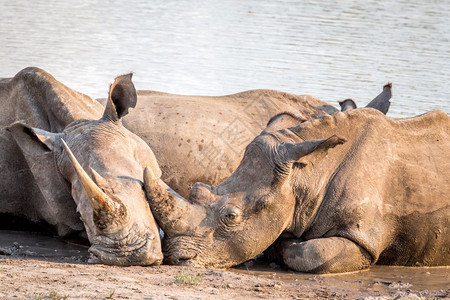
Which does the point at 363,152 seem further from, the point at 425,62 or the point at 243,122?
the point at 425,62

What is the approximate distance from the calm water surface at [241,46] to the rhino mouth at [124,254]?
704 centimetres

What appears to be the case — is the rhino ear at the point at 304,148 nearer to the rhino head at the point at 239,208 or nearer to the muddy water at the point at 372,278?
the rhino head at the point at 239,208

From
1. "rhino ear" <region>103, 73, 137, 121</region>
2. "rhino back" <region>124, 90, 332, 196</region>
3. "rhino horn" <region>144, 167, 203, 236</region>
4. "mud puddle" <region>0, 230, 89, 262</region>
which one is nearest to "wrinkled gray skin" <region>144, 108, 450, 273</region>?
"rhino horn" <region>144, 167, 203, 236</region>

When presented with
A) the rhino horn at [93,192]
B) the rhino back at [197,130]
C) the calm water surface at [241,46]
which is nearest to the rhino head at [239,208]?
the rhino horn at [93,192]

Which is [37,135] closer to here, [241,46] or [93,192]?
[93,192]

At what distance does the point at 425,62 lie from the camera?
19688mm

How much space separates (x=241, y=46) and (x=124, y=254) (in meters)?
12.9

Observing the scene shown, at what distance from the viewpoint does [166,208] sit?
9.04 meters

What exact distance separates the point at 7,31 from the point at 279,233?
12.9 meters

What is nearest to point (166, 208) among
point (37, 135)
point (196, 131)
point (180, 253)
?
point (180, 253)

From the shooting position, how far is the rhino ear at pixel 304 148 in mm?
9266

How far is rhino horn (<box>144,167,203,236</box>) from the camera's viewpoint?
8992 mm

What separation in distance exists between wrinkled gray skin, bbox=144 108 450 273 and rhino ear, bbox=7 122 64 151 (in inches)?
48.3

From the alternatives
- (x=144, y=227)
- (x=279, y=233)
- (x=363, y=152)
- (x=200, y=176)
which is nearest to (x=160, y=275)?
(x=144, y=227)
